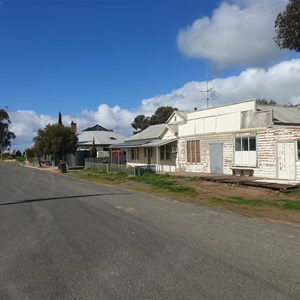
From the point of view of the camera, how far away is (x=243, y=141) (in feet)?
85.1

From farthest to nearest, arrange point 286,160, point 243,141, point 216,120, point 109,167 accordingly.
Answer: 1. point 109,167
2. point 216,120
3. point 243,141
4. point 286,160

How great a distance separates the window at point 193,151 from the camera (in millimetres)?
30844

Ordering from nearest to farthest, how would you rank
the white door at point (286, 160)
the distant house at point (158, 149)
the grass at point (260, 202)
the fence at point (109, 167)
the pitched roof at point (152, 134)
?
the grass at point (260, 202) < the white door at point (286, 160) < the fence at point (109, 167) < the distant house at point (158, 149) < the pitched roof at point (152, 134)

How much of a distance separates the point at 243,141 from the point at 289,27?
7473mm

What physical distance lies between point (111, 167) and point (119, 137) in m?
38.6

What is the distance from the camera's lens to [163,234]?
903cm

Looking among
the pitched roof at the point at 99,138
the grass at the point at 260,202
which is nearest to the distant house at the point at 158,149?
the grass at the point at 260,202

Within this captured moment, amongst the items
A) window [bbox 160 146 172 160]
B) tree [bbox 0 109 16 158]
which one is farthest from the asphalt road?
tree [bbox 0 109 16 158]

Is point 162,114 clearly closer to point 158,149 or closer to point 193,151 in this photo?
point 158,149

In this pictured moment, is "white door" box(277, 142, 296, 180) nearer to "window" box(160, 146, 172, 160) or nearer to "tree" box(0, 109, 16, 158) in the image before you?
"window" box(160, 146, 172, 160)

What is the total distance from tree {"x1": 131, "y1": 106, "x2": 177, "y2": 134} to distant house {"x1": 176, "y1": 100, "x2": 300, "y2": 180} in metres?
54.2

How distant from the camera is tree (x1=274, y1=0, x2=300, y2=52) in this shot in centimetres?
2419

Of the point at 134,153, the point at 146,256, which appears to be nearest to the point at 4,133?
the point at 134,153

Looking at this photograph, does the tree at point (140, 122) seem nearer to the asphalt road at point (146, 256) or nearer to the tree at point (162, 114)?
the tree at point (162, 114)
